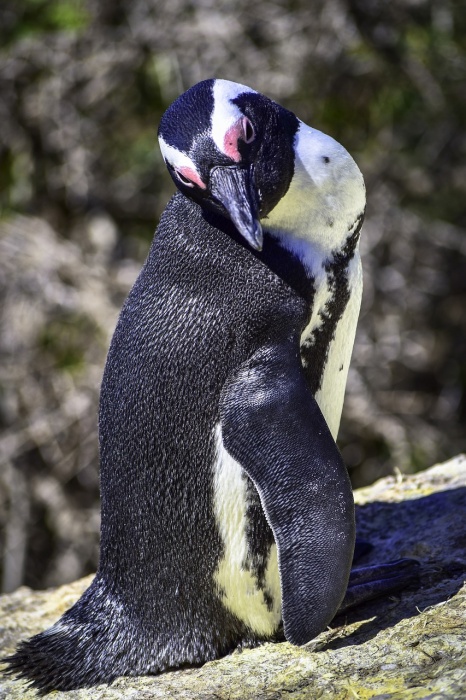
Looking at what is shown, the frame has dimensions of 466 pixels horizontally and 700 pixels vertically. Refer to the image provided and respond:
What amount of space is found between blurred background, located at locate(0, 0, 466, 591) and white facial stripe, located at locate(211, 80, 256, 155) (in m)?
3.59

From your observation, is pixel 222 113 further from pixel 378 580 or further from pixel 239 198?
pixel 378 580

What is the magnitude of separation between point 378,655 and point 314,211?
1.24m

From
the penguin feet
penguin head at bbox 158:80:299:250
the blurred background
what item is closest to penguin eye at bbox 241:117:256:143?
penguin head at bbox 158:80:299:250

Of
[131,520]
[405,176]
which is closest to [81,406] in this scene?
[405,176]

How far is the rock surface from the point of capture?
2281mm

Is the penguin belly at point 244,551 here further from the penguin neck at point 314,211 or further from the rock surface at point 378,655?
the penguin neck at point 314,211

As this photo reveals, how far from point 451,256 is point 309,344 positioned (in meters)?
4.65

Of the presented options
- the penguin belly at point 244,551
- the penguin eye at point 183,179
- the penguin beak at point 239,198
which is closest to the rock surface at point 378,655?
the penguin belly at point 244,551

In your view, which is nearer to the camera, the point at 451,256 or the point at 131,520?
the point at 131,520

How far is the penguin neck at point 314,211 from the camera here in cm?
264

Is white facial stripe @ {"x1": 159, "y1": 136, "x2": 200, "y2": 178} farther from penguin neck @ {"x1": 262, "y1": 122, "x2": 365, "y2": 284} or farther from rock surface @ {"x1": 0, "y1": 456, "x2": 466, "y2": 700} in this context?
rock surface @ {"x1": 0, "y1": 456, "x2": 466, "y2": 700}

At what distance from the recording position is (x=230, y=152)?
2.44 meters

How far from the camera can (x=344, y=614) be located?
278cm

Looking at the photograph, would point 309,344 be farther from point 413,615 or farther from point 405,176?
point 405,176
